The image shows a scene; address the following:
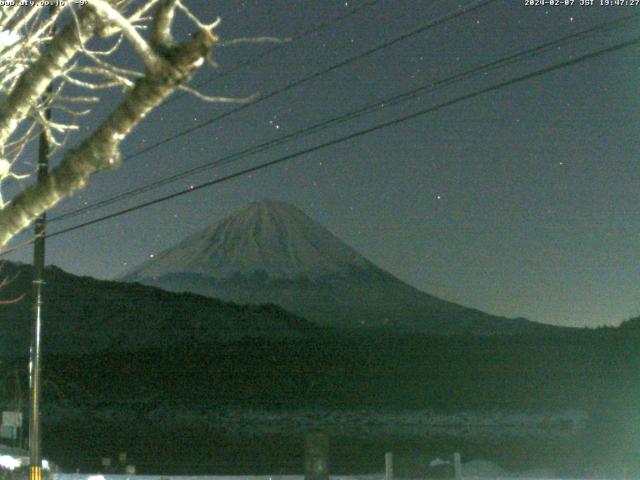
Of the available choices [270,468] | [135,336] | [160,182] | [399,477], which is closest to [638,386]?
[270,468]

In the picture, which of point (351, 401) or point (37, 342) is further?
point (351, 401)

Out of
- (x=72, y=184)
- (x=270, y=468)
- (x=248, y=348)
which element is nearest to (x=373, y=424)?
(x=270, y=468)

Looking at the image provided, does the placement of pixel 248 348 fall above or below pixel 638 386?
above

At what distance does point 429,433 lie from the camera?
60.1m

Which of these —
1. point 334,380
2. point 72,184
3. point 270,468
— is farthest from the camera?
point 334,380

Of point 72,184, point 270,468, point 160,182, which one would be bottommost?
point 270,468

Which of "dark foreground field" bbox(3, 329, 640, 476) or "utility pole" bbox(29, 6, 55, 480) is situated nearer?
"utility pole" bbox(29, 6, 55, 480)

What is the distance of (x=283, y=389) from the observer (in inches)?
3438

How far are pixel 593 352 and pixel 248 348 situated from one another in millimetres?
41017

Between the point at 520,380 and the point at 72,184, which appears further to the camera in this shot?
the point at 520,380

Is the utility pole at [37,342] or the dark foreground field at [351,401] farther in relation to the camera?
the dark foreground field at [351,401]

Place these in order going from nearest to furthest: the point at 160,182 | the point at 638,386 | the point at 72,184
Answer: the point at 72,184, the point at 160,182, the point at 638,386

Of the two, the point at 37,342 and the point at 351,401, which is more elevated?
the point at 351,401

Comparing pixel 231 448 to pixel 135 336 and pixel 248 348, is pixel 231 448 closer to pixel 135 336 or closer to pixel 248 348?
pixel 248 348
